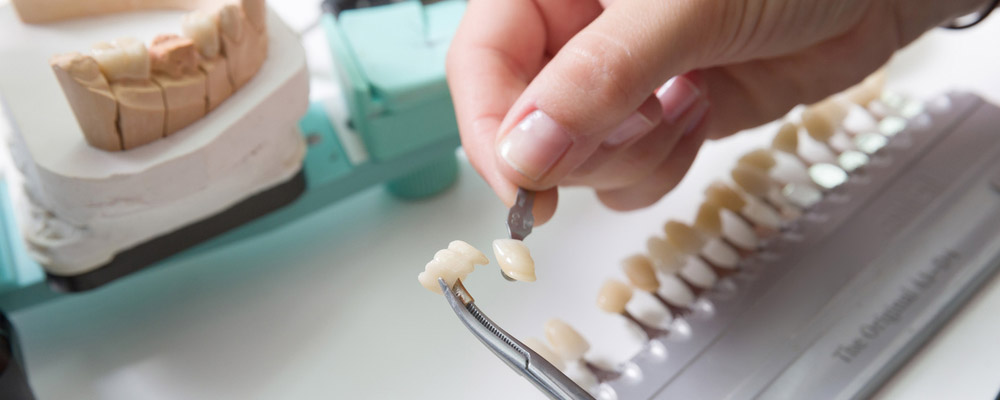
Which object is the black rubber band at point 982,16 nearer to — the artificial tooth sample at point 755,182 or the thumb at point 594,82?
the artificial tooth sample at point 755,182

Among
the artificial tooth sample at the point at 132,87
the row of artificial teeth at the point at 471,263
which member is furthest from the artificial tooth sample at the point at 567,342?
the artificial tooth sample at the point at 132,87

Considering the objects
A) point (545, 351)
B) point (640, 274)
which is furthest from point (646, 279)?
point (545, 351)

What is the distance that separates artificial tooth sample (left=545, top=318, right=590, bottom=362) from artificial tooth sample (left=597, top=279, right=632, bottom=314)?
4 centimetres

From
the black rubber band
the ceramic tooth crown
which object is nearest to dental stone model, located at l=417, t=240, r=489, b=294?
the ceramic tooth crown

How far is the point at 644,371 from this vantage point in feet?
1.68

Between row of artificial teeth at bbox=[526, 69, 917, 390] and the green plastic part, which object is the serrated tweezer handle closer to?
row of artificial teeth at bbox=[526, 69, 917, 390]

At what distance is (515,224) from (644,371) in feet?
0.47

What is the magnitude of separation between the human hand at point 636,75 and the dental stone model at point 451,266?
69 mm

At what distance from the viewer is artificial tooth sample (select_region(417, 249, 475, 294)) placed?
1.44 ft

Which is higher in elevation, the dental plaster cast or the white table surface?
the dental plaster cast

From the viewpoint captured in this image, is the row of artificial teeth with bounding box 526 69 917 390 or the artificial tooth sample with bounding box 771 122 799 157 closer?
the row of artificial teeth with bounding box 526 69 917 390

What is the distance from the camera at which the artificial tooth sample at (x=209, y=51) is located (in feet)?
1.67

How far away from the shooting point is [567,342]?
53cm

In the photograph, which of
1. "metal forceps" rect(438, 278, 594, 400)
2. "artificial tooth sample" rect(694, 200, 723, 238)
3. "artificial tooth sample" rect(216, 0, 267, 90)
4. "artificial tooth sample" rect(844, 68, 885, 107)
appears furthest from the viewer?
"artificial tooth sample" rect(844, 68, 885, 107)
